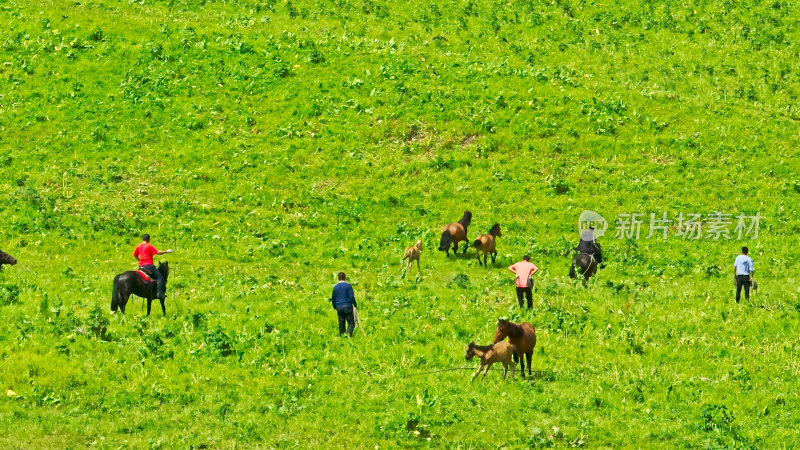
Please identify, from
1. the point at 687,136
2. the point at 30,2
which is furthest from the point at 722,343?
the point at 30,2

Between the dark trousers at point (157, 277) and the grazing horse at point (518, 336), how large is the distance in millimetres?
9967

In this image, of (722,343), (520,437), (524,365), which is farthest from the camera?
(722,343)

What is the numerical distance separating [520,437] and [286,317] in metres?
9.55

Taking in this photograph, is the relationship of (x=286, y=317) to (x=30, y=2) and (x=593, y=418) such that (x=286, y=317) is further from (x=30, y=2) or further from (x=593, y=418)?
(x=30, y=2)

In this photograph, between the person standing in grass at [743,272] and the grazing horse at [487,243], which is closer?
the person standing in grass at [743,272]

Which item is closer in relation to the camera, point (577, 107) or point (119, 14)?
point (577, 107)

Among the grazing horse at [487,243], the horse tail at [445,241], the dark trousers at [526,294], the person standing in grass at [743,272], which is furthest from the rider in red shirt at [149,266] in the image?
the person standing in grass at [743,272]

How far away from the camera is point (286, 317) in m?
27.5

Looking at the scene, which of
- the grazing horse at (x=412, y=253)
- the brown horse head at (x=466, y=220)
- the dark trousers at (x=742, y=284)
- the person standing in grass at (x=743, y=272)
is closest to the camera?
the person standing in grass at (x=743, y=272)

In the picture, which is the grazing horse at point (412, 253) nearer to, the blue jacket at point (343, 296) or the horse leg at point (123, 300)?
the blue jacket at point (343, 296)

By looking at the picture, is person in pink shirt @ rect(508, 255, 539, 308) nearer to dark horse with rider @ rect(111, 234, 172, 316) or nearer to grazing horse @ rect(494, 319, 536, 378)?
grazing horse @ rect(494, 319, 536, 378)

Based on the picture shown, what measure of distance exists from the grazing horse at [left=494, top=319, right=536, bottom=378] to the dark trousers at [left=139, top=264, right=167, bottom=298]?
9.97 m

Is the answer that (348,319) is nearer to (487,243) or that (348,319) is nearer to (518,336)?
Result: (518,336)

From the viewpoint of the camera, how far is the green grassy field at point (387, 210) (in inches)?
840
